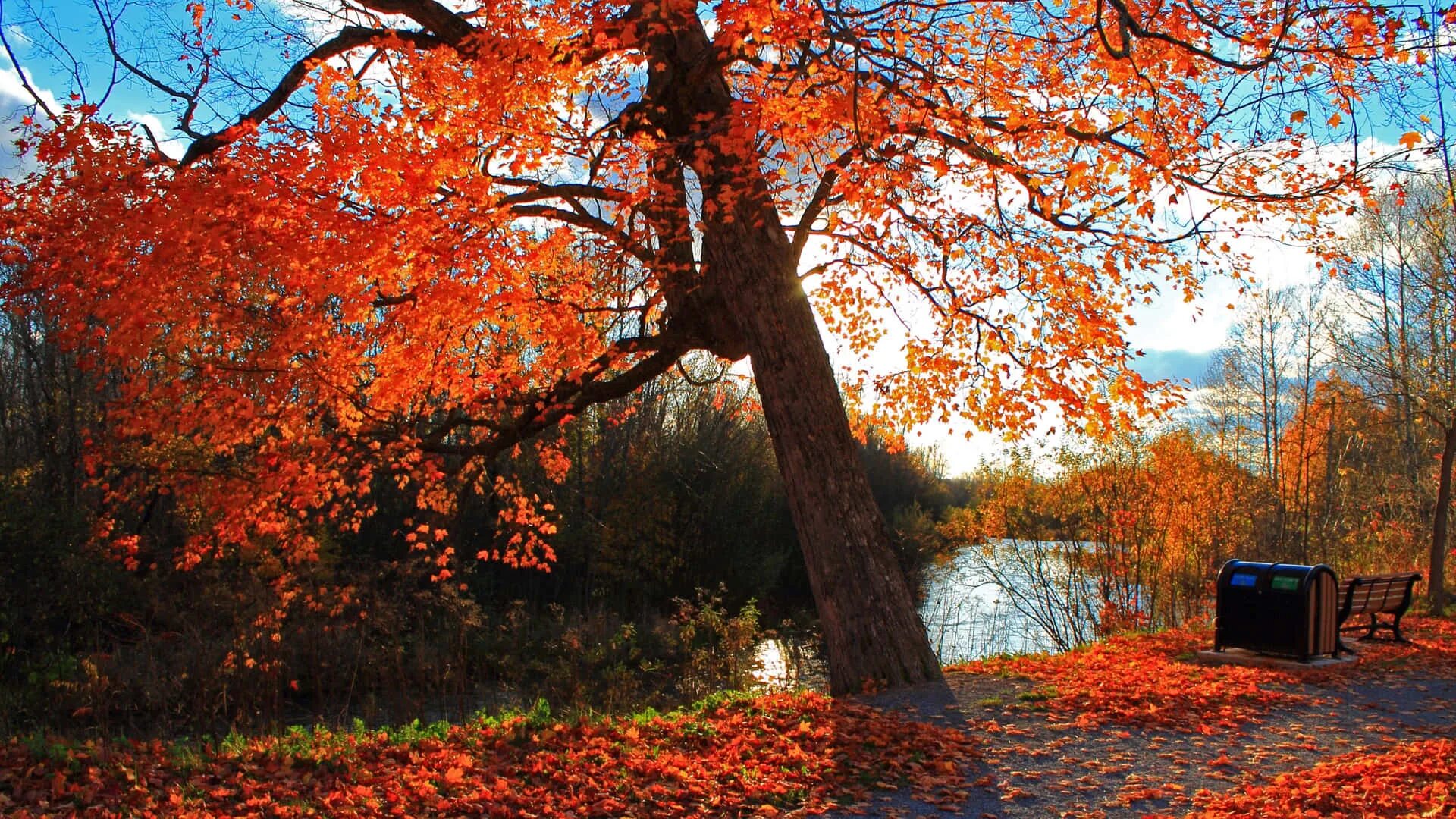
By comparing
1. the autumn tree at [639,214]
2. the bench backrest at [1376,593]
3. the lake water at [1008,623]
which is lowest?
the lake water at [1008,623]

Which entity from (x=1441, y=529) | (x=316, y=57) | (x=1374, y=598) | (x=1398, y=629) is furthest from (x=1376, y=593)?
(x=316, y=57)

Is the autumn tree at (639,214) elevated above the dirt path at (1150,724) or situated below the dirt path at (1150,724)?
above

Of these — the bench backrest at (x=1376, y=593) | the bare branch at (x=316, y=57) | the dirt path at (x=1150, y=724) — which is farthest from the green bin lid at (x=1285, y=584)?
the bare branch at (x=316, y=57)

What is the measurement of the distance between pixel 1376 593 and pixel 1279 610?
2.25 m

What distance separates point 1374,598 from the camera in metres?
10.8

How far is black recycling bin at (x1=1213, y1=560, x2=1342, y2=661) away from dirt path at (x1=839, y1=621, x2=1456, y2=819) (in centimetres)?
39

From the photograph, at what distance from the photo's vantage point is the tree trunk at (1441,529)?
1380cm

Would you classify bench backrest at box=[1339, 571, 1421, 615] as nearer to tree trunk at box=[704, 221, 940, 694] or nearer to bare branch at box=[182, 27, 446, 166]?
tree trunk at box=[704, 221, 940, 694]

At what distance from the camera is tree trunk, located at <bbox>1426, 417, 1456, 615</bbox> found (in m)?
13.8

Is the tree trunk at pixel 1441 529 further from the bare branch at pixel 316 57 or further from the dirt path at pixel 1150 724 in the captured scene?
the bare branch at pixel 316 57

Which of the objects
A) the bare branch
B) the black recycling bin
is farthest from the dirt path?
the bare branch

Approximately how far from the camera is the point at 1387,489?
21.0 meters

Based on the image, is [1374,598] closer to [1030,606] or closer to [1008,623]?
[1030,606]

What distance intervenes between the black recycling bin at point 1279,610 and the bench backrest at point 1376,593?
746mm
